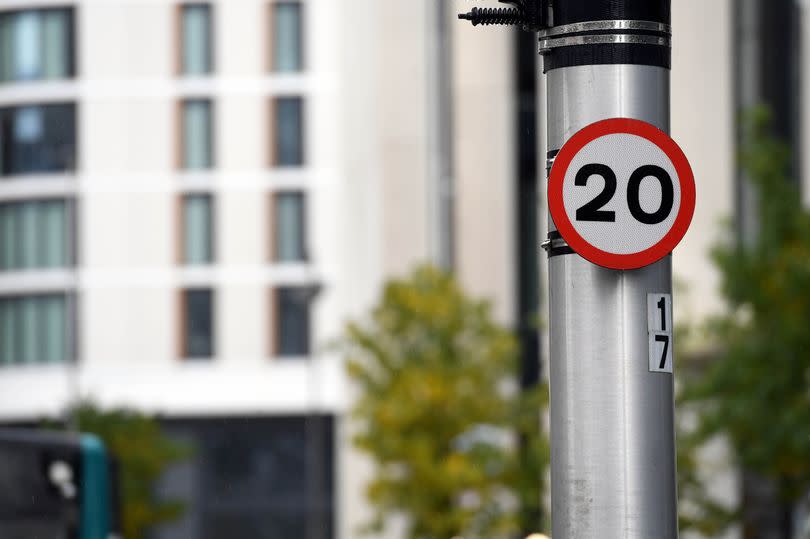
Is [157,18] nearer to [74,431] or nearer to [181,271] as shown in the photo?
[181,271]

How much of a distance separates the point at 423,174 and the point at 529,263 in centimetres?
416

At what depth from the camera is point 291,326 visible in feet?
186

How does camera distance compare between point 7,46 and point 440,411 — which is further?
point 7,46

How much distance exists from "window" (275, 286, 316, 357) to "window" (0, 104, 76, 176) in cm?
930

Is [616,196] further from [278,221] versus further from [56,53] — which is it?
[56,53]

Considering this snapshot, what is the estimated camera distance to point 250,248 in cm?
5666

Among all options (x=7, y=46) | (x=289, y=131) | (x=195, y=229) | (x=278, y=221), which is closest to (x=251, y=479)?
(x=195, y=229)

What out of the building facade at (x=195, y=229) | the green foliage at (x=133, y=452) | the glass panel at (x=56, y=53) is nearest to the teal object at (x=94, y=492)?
the green foliage at (x=133, y=452)

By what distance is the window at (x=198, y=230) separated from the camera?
186 ft

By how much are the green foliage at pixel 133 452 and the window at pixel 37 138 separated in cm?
1269

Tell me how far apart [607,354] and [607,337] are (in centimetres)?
5

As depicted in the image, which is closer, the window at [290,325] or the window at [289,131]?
the window at [290,325]

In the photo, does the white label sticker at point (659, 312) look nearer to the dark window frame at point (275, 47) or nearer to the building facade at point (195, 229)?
the building facade at point (195, 229)

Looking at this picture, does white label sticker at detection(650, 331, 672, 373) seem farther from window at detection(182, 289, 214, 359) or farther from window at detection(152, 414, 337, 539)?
window at detection(182, 289, 214, 359)
